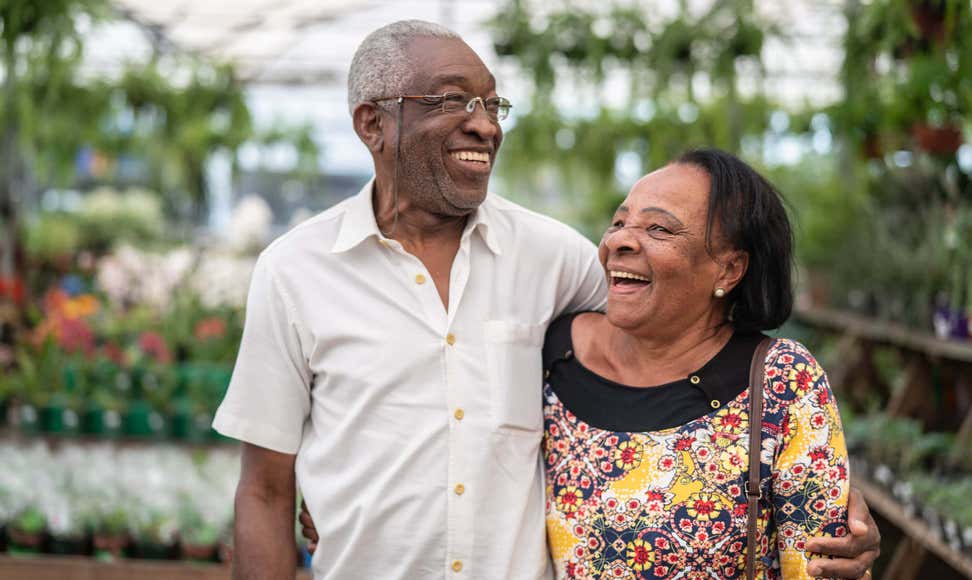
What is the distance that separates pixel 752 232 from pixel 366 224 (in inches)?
23.6

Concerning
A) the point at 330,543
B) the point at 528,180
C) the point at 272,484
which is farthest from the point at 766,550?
the point at 528,180

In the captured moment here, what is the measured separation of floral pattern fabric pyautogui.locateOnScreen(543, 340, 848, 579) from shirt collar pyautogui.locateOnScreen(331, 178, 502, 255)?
15.8 inches

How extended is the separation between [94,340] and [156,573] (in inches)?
63.0

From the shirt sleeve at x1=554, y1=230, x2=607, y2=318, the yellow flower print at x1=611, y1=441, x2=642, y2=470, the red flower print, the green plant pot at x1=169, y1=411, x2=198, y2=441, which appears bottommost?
the green plant pot at x1=169, y1=411, x2=198, y2=441

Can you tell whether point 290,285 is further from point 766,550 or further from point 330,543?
point 766,550

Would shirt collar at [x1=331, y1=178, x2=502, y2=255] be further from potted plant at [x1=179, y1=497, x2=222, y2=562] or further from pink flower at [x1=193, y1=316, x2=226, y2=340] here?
pink flower at [x1=193, y1=316, x2=226, y2=340]

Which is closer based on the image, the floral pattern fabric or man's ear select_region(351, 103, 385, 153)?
the floral pattern fabric

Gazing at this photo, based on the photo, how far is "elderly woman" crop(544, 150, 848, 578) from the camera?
144 centimetres

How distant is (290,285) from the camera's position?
1.60 meters

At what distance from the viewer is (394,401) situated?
1562 millimetres

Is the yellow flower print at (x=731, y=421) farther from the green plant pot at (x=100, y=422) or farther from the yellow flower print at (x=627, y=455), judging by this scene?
the green plant pot at (x=100, y=422)

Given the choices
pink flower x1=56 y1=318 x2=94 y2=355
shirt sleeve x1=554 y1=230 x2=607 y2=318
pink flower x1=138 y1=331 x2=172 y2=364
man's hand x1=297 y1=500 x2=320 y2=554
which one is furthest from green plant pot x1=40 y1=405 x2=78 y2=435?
shirt sleeve x1=554 y1=230 x2=607 y2=318

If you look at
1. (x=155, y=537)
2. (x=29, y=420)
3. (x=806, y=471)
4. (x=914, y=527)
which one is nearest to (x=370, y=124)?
(x=806, y=471)

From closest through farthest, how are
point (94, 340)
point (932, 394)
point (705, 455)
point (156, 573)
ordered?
point (705, 455), point (156, 573), point (932, 394), point (94, 340)
